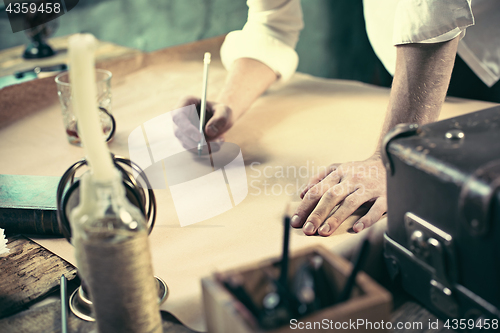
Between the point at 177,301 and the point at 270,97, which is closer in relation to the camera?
the point at 177,301

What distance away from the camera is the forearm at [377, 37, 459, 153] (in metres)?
0.79

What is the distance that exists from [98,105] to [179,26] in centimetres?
126

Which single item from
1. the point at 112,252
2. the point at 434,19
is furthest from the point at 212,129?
the point at 112,252

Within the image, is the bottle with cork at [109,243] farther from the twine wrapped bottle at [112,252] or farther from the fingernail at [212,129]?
the fingernail at [212,129]

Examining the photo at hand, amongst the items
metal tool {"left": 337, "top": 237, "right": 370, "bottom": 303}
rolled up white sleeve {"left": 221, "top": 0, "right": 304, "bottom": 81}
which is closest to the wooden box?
metal tool {"left": 337, "top": 237, "right": 370, "bottom": 303}

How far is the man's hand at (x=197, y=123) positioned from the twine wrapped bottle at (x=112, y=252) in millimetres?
637

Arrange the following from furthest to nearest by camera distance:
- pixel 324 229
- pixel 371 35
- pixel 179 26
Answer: pixel 179 26, pixel 371 35, pixel 324 229

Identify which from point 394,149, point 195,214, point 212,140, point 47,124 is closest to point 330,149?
point 212,140

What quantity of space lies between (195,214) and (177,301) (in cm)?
26

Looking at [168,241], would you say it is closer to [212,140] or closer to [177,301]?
[177,301]

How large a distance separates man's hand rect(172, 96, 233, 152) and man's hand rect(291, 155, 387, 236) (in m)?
0.36

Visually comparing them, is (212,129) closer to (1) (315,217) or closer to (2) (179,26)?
(1) (315,217)

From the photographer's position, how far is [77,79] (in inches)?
13.6

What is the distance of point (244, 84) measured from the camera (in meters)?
1.29
